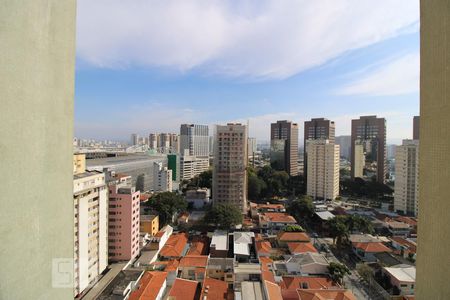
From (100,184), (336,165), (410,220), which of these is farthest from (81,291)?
(336,165)

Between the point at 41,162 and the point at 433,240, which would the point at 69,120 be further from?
the point at 433,240

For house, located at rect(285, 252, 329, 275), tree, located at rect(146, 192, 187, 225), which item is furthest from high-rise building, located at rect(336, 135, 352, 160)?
house, located at rect(285, 252, 329, 275)

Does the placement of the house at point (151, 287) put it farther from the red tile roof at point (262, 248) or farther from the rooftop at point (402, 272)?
the rooftop at point (402, 272)

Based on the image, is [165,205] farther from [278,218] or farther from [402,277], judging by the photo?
[402,277]

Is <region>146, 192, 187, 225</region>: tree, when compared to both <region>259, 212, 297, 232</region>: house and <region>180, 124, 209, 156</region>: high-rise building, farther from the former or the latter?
<region>180, 124, 209, 156</region>: high-rise building

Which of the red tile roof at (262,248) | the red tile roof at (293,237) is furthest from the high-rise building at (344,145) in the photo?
the red tile roof at (262,248)
